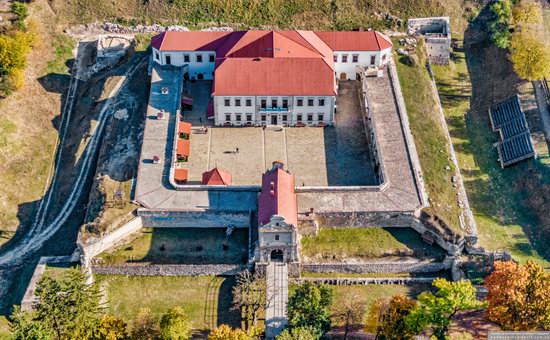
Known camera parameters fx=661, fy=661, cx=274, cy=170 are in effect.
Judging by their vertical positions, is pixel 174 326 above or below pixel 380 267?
below

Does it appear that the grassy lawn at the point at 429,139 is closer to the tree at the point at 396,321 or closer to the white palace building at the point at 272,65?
the white palace building at the point at 272,65

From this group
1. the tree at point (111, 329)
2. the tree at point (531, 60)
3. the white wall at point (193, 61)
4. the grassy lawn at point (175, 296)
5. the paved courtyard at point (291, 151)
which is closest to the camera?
the tree at point (111, 329)

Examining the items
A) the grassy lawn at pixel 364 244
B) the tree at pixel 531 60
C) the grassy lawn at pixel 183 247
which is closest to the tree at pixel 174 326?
the grassy lawn at pixel 183 247

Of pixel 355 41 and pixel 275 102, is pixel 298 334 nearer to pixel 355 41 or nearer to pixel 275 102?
pixel 275 102

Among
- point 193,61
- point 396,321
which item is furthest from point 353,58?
point 396,321

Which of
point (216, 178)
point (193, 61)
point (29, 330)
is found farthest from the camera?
point (193, 61)

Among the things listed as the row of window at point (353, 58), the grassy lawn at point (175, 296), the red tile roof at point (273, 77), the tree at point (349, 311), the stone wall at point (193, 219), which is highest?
the row of window at point (353, 58)
